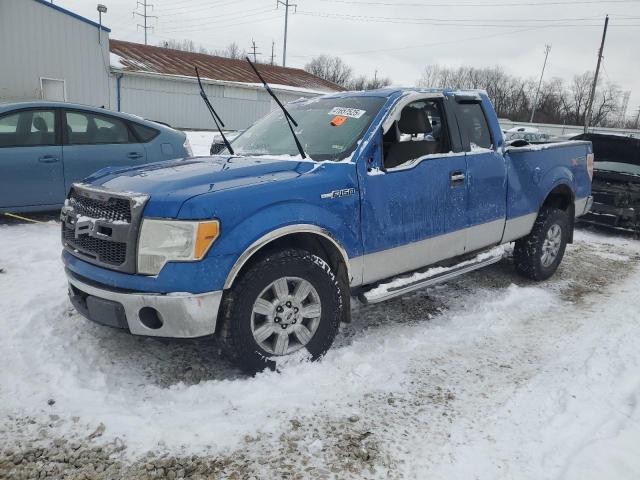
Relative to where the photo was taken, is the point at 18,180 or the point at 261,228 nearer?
the point at 261,228

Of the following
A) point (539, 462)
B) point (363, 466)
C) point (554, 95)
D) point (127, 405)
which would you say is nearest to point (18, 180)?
point (127, 405)

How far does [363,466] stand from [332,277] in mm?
1215

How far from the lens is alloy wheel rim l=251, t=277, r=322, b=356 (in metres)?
3.08

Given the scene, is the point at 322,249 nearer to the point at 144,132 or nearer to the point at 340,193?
the point at 340,193

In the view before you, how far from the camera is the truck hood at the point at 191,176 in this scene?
2.83 metres

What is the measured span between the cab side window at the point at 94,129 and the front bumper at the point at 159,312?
4212 millimetres

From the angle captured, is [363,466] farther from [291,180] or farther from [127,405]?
[291,180]

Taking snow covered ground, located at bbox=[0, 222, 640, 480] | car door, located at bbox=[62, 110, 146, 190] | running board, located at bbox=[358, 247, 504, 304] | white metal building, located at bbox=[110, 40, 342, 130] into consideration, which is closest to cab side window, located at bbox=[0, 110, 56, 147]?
car door, located at bbox=[62, 110, 146, 190]

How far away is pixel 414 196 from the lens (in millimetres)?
3783

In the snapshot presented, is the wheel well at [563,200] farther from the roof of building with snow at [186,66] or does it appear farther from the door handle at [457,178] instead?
the roof of building with snow at [186,66]

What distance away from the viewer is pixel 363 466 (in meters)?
2.44

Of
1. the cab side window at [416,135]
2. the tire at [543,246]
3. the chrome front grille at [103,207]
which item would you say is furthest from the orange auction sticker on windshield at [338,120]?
the tire at [543,246]

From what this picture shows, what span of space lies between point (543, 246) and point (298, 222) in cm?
343

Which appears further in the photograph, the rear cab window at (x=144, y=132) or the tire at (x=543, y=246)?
the rear cab window at (x=144, y=132)
